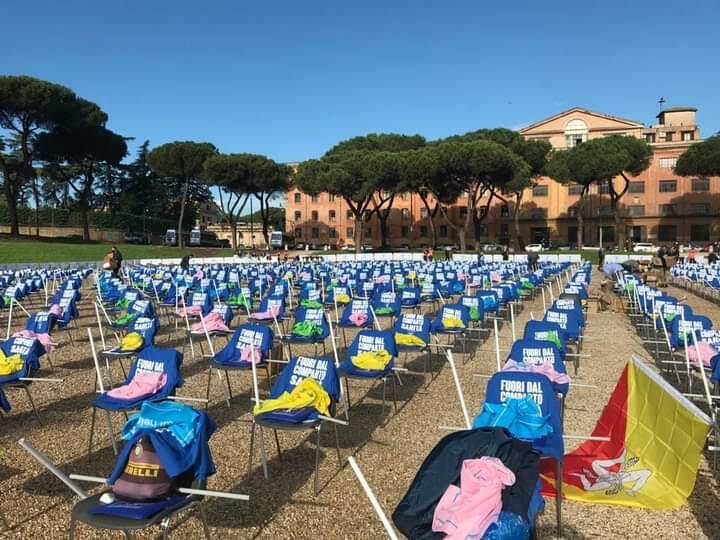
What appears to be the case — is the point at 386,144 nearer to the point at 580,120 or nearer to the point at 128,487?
the point at 580,120

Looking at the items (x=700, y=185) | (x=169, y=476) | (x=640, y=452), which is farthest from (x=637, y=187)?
(x=169, y=476)

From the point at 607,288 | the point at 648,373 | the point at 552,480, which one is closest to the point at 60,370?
the point at 552,480

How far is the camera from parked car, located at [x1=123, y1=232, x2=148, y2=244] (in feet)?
185

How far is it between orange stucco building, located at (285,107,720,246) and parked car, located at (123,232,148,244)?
70.1 feet

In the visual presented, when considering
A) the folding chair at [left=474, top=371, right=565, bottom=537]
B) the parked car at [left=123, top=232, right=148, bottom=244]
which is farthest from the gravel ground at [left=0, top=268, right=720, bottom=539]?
the parked car at [left=123, top=232, right=148, bottom=244]

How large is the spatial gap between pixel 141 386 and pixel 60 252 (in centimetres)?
4028

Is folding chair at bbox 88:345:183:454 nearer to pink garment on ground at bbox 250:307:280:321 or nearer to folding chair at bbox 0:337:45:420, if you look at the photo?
folding chair at bbox 0:337:45:420

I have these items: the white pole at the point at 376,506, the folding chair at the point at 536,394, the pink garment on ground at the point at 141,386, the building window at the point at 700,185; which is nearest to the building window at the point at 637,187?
the building window at the point at 700,185

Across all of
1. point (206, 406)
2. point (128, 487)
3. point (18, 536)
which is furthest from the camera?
point (206, 406)

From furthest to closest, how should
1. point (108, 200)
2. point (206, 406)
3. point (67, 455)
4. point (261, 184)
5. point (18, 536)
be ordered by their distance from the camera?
point (108, 200), point (261, 184), point (206, 406), point (67, 455), point (18, 536)

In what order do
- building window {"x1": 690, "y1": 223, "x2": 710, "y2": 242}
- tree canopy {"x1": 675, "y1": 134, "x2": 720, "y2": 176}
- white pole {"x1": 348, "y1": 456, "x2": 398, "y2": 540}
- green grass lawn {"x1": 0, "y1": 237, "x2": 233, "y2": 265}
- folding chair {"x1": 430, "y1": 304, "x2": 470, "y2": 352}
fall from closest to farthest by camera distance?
white pole {"x1": 348, "y1": 456, "x2": 398, "y2": 540} → folding chair {"x1": 430, "y1": 304, "x2": 470, "y2": 352} → green grass lawn {"x1": 0, "y1": 237, "x2": 233, "y2": 265} → tree canopy {"x1": 675, "y1": 134, "x2": 720, "y2": 176} → building window {"x1": 690, "y1": 223, "x2": 710, "y2": 242}

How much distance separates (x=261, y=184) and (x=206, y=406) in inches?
2091

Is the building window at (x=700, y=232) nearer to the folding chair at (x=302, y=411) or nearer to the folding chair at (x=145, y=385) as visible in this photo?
the folding chair at (x=302, y=411)

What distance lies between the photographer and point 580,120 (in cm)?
7150
